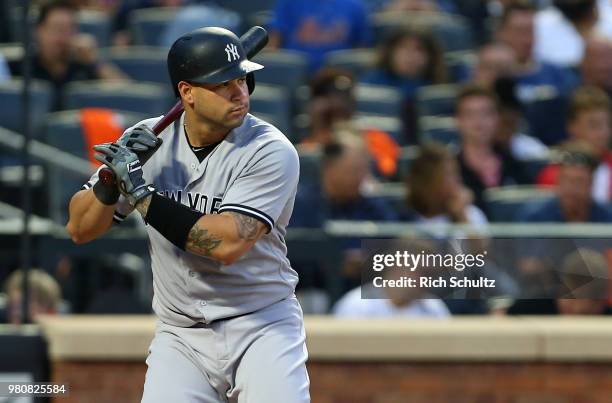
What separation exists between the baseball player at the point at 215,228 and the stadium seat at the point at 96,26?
5.07 meters

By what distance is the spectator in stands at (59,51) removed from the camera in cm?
797

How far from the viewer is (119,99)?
7.87 metres

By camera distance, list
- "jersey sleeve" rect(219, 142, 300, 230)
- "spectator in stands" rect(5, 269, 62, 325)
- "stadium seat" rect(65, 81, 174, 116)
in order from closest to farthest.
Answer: "jersey sleeve" rect(219, 142, 300, 230) < "spectator in stands" rect(5, 269, 62, 325) < "stadium seat" rect(65, 81, 174, 116)

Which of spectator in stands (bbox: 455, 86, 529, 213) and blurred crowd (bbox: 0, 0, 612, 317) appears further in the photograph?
spectator in stands (bbox: 455, 86, 529, 213)

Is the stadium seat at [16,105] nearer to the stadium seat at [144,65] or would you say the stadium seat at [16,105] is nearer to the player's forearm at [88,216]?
the stadium seat at [144,65]

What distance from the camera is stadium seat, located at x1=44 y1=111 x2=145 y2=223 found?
21.0 ft

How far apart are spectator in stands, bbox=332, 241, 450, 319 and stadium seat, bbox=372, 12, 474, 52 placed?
3632 millimetres

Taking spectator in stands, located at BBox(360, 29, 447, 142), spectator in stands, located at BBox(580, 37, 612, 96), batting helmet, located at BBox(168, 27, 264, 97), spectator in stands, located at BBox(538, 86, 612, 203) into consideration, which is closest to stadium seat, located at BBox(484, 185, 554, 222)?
spectator in stands, located at BBox(538, 86, 612, 203)

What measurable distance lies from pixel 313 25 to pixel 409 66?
829 millimetres

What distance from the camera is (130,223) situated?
6555 mm

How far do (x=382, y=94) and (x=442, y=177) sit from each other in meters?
1.96

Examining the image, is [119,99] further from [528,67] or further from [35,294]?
[528,67]

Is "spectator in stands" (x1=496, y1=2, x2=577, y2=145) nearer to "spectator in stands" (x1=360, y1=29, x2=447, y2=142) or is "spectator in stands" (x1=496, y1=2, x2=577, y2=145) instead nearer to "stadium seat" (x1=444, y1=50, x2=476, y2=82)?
"stadium seat" (x1=444, y1=50, x2=476, y2=82)

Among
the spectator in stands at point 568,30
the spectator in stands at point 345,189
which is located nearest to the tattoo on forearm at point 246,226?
the spectator in stands at point 345,189
